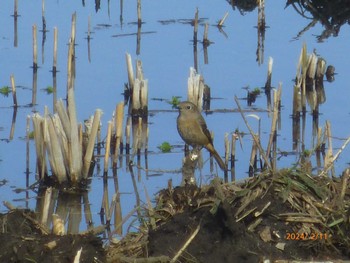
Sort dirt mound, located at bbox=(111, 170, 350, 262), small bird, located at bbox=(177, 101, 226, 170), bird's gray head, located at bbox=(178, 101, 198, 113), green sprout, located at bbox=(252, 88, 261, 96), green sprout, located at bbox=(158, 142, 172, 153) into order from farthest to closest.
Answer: green sprout, located at bbox=(252, 88, 261, 96), green sprout, located at bbox=(158, 142, 172, 153), bird's gray head, located at bbox=(178, 101, 198, 113), small bird, located at bbox=(177, 101, 226, 170), dirt mound, located at bbox=(111, 170, 350, 262)

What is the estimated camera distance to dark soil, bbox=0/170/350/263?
5406 mm

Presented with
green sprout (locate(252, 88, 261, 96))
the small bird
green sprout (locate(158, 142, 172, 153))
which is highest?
green sprout (locate(252, 88, 261, 96))

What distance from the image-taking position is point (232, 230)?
17.6ft

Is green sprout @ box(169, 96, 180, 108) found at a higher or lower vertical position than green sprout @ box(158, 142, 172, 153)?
higher

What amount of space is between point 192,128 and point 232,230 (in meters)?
5.59

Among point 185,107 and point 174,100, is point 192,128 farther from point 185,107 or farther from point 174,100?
point 174,100

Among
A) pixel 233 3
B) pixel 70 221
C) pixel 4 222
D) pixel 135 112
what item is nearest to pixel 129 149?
pixel 135 112

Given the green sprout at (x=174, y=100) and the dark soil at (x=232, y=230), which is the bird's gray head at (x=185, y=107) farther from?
the dark soil at (x=232, y=230)

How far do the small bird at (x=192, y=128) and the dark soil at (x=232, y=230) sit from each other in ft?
16.8

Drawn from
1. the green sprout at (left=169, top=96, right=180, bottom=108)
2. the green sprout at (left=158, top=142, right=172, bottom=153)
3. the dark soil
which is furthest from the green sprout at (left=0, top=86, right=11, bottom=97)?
the dark soil

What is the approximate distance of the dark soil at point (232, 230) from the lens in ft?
17.7

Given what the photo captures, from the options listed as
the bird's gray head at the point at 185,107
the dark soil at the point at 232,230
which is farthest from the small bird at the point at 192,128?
the dark soil at the point at 232,230

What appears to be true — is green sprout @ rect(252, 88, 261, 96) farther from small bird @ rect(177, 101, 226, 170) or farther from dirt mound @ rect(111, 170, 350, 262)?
dirt mound @ rect(111, 170, 350, 262)

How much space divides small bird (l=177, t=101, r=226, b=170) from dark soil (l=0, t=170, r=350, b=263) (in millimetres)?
5107
